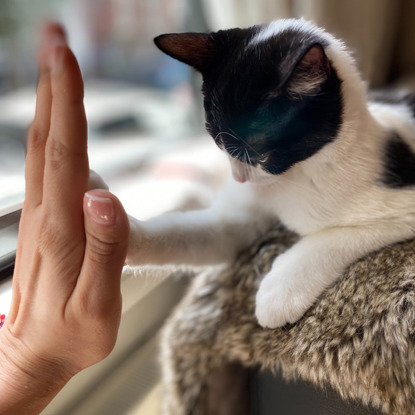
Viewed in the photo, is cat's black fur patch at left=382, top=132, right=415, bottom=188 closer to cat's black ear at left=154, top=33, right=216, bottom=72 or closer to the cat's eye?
the cat's eye

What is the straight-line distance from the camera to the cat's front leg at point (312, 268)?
0.69 metres

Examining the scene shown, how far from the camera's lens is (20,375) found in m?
0.58

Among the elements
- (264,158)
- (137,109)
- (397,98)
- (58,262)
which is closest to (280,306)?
(264,158)

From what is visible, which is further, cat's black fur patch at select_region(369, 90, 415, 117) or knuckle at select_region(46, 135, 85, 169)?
cat's black fur patch at select_region(369, 90, 415, 117)

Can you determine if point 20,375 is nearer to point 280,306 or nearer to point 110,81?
point 280,306

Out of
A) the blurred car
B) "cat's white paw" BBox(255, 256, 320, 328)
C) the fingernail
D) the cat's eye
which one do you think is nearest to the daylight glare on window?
the blurred car

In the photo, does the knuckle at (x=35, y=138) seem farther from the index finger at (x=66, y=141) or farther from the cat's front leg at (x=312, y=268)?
the cat's front leg at (x=312, y=268)

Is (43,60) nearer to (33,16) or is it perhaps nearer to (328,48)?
(33,16)

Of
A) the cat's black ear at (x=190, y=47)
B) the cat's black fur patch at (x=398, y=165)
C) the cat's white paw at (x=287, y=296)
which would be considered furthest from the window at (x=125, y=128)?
the cat's black fur patch at (x=398, y=165)

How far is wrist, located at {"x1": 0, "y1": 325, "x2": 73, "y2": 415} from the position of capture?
0.58 metres

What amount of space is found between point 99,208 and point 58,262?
0.10 metres

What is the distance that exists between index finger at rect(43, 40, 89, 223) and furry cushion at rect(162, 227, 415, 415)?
402 millimetres

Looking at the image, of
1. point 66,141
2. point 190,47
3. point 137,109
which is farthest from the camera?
point 137,109

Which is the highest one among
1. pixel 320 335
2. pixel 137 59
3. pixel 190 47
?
pixel 190 47
